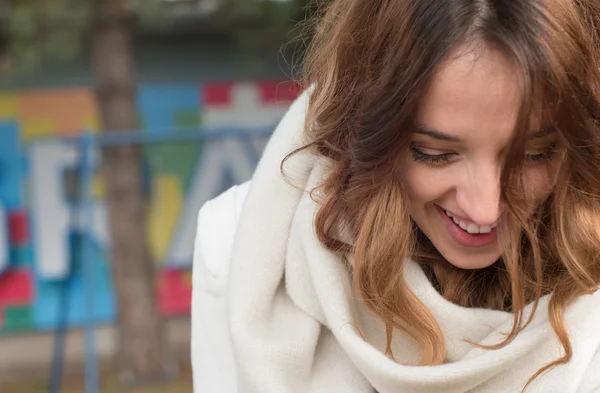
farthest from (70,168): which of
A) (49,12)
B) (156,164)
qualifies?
(49,12)

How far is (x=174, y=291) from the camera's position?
6.74 m

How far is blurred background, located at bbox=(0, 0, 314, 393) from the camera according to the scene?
19.2 feet

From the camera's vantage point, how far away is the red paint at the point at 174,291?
21.8 ft

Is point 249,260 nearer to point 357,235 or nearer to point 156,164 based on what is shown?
point 357,235

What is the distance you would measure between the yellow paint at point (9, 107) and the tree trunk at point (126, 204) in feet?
2.98

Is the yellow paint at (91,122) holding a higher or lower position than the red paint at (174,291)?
higher

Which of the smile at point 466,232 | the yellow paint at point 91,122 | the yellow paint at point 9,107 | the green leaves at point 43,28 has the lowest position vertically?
the yellow paint at point 91,122

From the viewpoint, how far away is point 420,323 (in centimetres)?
135

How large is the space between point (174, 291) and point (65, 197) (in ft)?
3.32

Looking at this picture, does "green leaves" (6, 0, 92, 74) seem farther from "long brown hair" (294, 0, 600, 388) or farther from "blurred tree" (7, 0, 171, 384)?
"long brown hair" (294, 0, 600, 388)

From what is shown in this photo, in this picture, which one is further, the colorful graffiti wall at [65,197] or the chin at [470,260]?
the colorful graffiti wall at [65,197]

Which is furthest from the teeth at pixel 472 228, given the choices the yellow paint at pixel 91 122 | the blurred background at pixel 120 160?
the yellow paint at pixel 91 122

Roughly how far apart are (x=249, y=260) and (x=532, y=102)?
51cm

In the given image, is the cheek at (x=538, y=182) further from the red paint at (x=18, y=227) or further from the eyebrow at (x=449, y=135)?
the red paint at (x=18, y=227)
